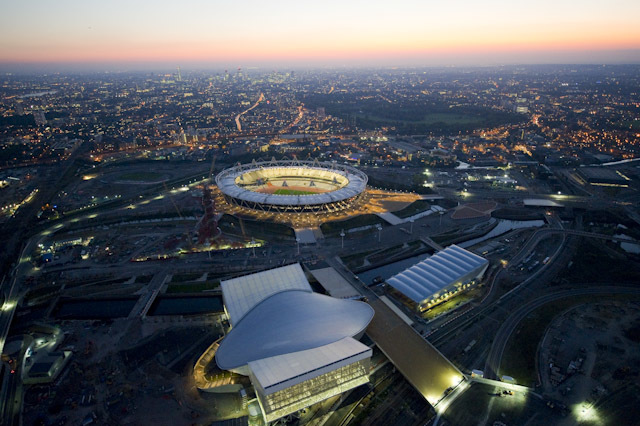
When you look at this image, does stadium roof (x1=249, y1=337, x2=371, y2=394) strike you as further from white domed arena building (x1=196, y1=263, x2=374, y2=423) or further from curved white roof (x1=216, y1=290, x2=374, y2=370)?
curved white roof (x1=216, y1=290, x2=374, y2=370)

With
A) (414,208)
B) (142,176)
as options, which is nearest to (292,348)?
(414,208)

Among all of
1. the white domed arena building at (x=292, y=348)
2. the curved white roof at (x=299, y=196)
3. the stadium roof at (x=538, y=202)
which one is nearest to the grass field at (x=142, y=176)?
the curved white roof at (x=299, y=196)

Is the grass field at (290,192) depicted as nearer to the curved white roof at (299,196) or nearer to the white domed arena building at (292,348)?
the curved white roof at (299,196)

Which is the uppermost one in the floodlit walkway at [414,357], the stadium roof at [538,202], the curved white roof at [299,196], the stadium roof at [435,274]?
the curved white roof at [299,196]

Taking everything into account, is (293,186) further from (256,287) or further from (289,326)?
(289,326)

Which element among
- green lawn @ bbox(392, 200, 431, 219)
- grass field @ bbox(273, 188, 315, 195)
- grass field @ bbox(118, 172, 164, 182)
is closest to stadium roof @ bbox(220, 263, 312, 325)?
green lawn @ bbox(392, 200, 431, 219)

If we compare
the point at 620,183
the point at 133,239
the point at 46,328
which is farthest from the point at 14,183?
the point at 620,183
